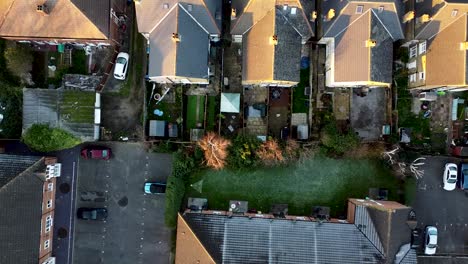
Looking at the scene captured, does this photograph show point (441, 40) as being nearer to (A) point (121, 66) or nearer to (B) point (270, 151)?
(B) point (270, 151)

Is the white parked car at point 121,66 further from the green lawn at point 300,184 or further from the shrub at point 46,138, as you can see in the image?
the green lawn at point 300,184

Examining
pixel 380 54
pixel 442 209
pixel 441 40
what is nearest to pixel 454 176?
pixel 442 209

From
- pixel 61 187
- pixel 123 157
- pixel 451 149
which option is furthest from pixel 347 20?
pixel 61 187

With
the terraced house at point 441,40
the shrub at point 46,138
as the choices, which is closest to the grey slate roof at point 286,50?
the terraced house at point 441,40

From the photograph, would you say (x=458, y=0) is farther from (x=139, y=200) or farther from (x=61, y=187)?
(x=61, y=187)

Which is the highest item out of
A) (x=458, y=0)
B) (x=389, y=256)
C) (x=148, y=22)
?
(x=458, y=0)

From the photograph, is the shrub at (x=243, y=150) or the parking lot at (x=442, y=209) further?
the parking lot at (x=442, y=209)

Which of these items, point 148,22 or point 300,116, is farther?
point 300,116

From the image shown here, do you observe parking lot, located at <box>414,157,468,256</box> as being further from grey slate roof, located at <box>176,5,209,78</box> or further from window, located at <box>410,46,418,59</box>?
grey slate roof, located at <box>176,5,209,78</box>
